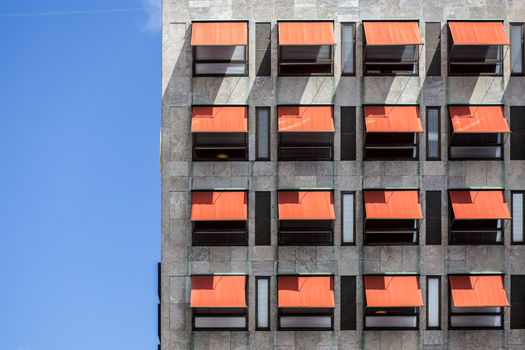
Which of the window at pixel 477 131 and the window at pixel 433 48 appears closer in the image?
the window at pixel 477 131

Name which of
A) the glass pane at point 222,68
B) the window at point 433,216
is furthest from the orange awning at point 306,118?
the window at point 433,216

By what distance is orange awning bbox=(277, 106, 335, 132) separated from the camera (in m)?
32.6

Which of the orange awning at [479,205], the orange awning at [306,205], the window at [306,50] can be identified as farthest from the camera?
the window at [306,50]

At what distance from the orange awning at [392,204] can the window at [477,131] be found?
2.57m

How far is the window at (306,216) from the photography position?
32350 mm

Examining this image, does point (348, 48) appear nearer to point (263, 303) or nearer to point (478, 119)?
point (478, 119)

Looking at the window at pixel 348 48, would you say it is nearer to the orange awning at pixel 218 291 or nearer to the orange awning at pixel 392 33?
the orange awning at pixel 392 33

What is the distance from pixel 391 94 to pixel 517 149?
5811 mm

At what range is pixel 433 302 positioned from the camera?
32906 millimetres

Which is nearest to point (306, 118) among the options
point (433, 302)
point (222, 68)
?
point (222, 68)

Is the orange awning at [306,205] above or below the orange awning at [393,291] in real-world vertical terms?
above

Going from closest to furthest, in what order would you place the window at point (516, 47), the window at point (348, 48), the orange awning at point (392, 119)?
the orange awning at point (392, 119)
the window at point (348, 48)
the window at point (516, 47)

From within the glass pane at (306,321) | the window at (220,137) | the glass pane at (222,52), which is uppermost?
the glass pane at (222,52)

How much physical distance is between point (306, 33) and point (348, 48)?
1.99 metres
